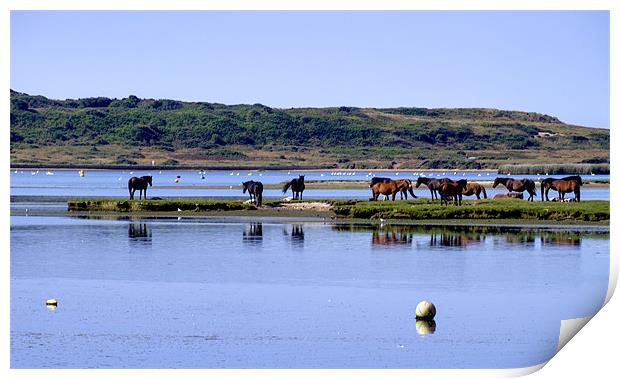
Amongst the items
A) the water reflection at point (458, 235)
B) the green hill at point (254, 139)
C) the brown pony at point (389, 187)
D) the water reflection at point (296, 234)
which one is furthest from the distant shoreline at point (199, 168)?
the water reflection at point (458, 235)

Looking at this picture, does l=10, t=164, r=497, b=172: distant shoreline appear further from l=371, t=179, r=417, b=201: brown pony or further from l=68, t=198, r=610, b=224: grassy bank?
l=371, t=179, r=417, b=201: brown pony

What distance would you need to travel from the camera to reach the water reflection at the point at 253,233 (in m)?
34.2

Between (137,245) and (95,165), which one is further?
(95,165)

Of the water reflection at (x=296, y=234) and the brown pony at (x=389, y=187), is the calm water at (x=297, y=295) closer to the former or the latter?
the water reflection at (x=296, y=234)

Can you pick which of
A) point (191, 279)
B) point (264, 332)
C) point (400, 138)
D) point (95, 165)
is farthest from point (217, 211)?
point (400, 138)

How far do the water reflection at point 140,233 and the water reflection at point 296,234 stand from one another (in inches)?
166

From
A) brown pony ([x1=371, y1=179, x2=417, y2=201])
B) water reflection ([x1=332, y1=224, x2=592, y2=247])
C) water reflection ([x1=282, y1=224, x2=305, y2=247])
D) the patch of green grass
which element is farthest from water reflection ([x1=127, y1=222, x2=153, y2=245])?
brown pony ([x1=371, y1=179, x2=417, y2=201])

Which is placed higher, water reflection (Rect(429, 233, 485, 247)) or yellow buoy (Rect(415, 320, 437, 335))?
water reflection (Rect(429, 233, 485, 247))

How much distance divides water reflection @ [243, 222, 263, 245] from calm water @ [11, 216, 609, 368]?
0.42ft

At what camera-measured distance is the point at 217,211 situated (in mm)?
45031

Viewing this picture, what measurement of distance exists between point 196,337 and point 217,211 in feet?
85.9

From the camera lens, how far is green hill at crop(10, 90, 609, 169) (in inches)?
5807

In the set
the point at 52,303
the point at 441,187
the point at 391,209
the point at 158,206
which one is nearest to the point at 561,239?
the point at 391,209
